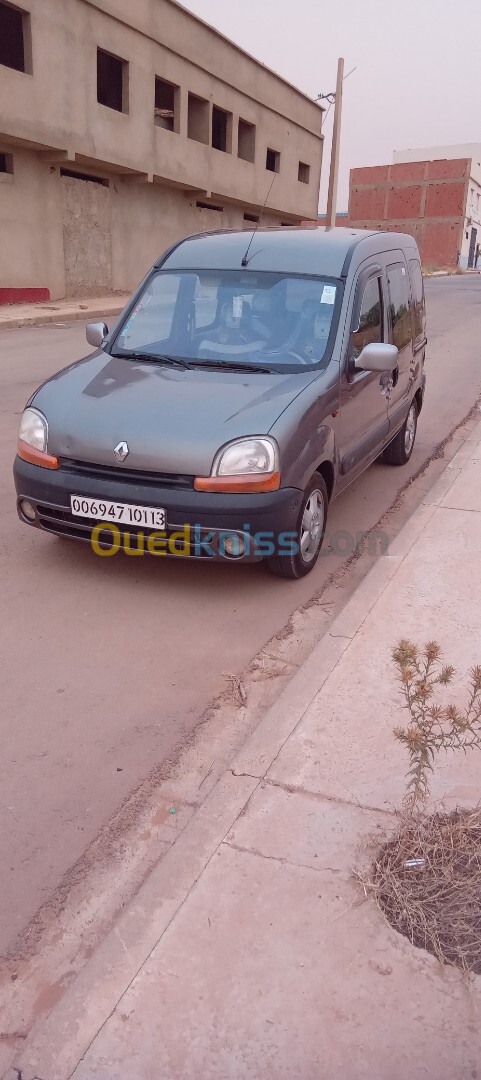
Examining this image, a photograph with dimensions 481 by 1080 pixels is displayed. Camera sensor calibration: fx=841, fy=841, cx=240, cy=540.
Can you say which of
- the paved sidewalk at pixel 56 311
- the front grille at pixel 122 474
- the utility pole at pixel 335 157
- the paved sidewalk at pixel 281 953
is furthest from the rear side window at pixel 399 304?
the utility pole at pixel 335 157

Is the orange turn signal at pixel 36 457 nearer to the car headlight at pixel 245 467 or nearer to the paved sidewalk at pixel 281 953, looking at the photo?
the car headlight at pixel 245 467

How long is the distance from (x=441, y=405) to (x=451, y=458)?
2744 mm

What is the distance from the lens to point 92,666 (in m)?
3.82

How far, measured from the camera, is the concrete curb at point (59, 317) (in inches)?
682

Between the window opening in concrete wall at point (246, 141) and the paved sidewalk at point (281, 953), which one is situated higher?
the window opening in concrete wall at point (246, 141)

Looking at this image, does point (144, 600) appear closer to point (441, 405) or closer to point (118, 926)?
point (118, 926)

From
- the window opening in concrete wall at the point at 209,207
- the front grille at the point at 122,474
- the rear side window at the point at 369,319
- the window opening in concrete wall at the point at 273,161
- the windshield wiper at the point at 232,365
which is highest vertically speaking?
the window opening in concrete wall at the point at 273,161

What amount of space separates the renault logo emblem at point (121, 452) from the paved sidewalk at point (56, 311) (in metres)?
13.9

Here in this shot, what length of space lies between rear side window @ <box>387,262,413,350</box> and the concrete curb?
39.7 feet

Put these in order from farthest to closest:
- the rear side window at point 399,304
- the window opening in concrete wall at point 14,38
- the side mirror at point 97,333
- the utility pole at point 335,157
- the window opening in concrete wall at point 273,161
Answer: the window opening in concrete wall at point 273,161 < the utility pole at point 335,157 < the window opening in concrete wall at point 14,38 < the rear side window at point 399,304 < the side mirror at point 97,333

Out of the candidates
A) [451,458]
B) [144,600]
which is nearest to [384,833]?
[144,600]

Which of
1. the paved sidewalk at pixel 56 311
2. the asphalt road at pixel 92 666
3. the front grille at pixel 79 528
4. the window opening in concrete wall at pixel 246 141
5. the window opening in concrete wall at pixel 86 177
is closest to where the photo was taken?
the asphalt road at pixel 92 666

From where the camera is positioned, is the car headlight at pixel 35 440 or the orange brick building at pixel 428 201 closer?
the car headlight at pixel 35 440

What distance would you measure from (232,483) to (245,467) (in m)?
0.11
